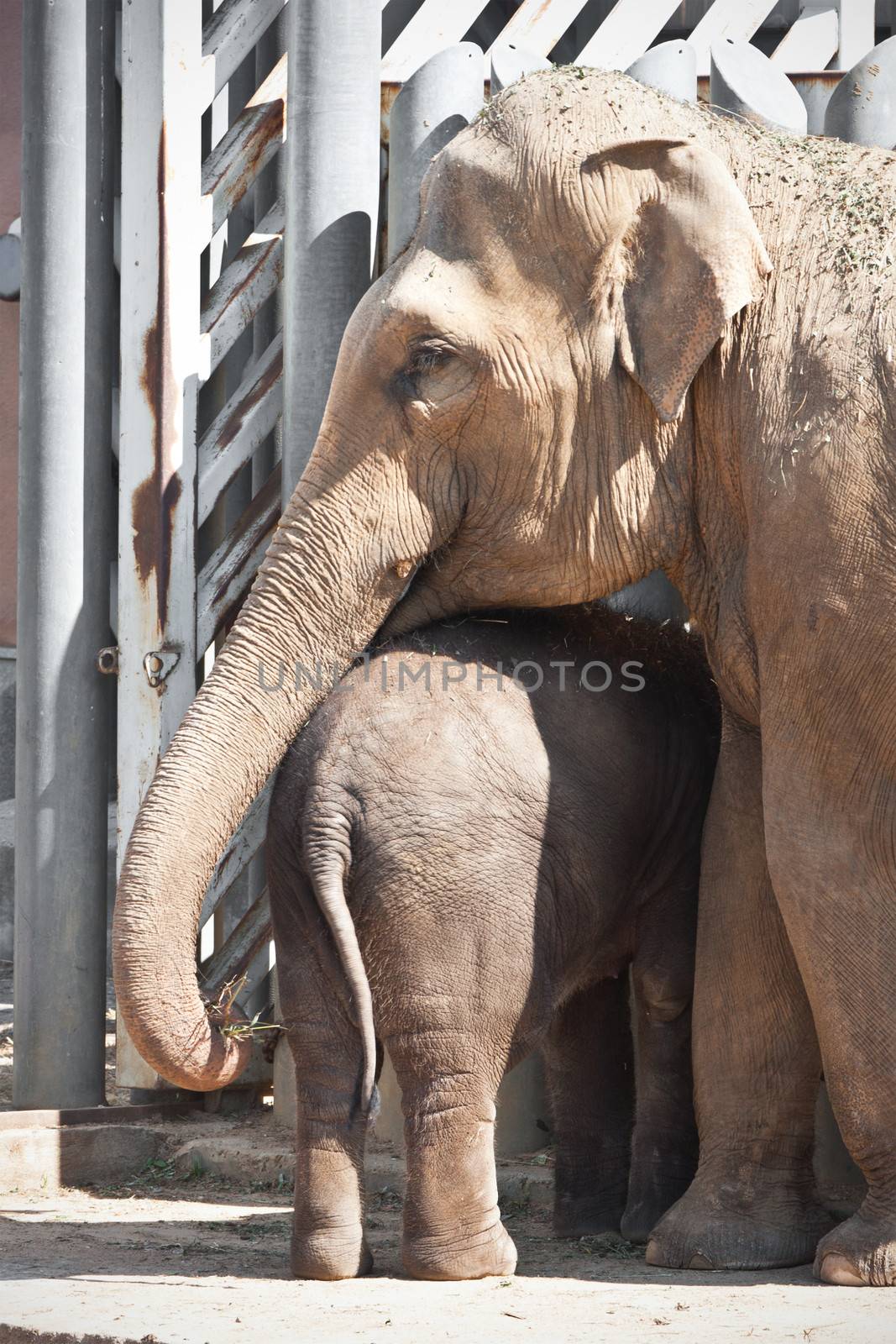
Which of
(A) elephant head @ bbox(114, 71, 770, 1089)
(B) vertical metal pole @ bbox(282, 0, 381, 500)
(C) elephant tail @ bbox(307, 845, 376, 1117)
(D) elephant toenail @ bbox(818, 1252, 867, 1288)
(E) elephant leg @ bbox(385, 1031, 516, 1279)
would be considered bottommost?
(D) elephant toenail @ bbox(818, 1252, 867, 1288)

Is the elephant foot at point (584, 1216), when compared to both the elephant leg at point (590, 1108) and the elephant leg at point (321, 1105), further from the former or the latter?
the elephant leg at point (321, 1105)

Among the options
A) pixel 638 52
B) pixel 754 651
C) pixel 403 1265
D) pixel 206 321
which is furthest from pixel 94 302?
pixel 403 1265

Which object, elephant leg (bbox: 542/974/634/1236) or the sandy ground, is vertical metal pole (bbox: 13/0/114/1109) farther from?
elephant leg (bbox: 542/974/634/1236)

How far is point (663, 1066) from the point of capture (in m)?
3.60

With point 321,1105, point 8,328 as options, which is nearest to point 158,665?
point 321,1105

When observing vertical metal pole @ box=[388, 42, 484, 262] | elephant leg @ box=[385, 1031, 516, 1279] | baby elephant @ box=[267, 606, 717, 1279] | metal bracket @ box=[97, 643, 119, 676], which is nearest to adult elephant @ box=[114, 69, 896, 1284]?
baby elephant @ box=[267, 606, 717, 1279]

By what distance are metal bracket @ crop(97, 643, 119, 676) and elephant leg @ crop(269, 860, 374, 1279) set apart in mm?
1365

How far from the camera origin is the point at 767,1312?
2.81 m

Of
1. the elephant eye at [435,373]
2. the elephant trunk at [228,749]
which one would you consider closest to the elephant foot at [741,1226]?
the elephant trunk at [228,749]

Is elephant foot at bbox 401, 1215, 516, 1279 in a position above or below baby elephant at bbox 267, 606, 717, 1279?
below

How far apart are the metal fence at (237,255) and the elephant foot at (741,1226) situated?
1551mm

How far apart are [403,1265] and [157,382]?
2286mm

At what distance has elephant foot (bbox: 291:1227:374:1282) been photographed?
3094 mm

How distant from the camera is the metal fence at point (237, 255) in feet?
13.9
